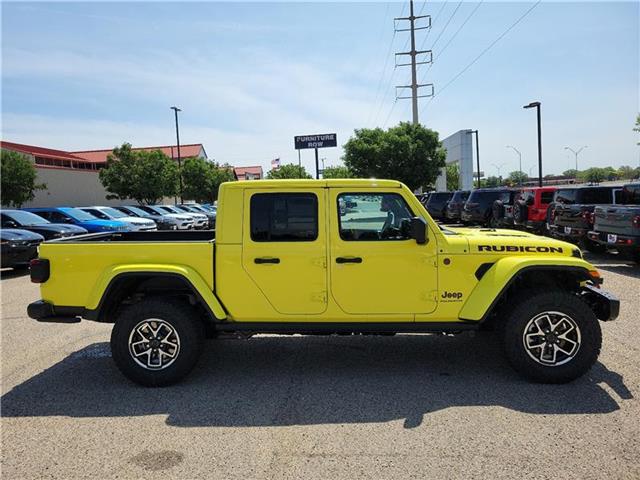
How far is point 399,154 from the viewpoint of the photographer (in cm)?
3503

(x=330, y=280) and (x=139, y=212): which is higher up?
(x=139, y=212)

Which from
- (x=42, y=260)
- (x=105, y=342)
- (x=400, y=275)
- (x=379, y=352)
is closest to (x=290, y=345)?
(x=379, y=352)

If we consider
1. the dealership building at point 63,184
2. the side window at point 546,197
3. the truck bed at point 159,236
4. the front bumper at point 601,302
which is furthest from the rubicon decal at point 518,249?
the dealership building at point 63,184

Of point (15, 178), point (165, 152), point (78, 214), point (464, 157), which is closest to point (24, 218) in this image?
point (78, 214)

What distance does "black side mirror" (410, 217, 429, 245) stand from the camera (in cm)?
417

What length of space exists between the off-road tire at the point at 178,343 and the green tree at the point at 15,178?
28.2 metres

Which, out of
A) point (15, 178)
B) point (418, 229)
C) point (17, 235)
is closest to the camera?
point (418, 229)

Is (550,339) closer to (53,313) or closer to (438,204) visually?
(53,313)

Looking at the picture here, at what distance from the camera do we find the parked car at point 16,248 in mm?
11445

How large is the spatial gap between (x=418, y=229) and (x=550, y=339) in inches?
61.3

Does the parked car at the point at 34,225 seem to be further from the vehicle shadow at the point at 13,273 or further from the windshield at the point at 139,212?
the windshield at the point at 139,212

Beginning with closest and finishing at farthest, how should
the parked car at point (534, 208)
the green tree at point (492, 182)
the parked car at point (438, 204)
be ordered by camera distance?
1. the parked car at point (534, 208)
2. the parked car at point (438, 204)
3. the green tree at point (492, 182)

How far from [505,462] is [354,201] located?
245cm

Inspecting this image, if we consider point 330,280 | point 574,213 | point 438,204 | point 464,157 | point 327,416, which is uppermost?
point 464,157
